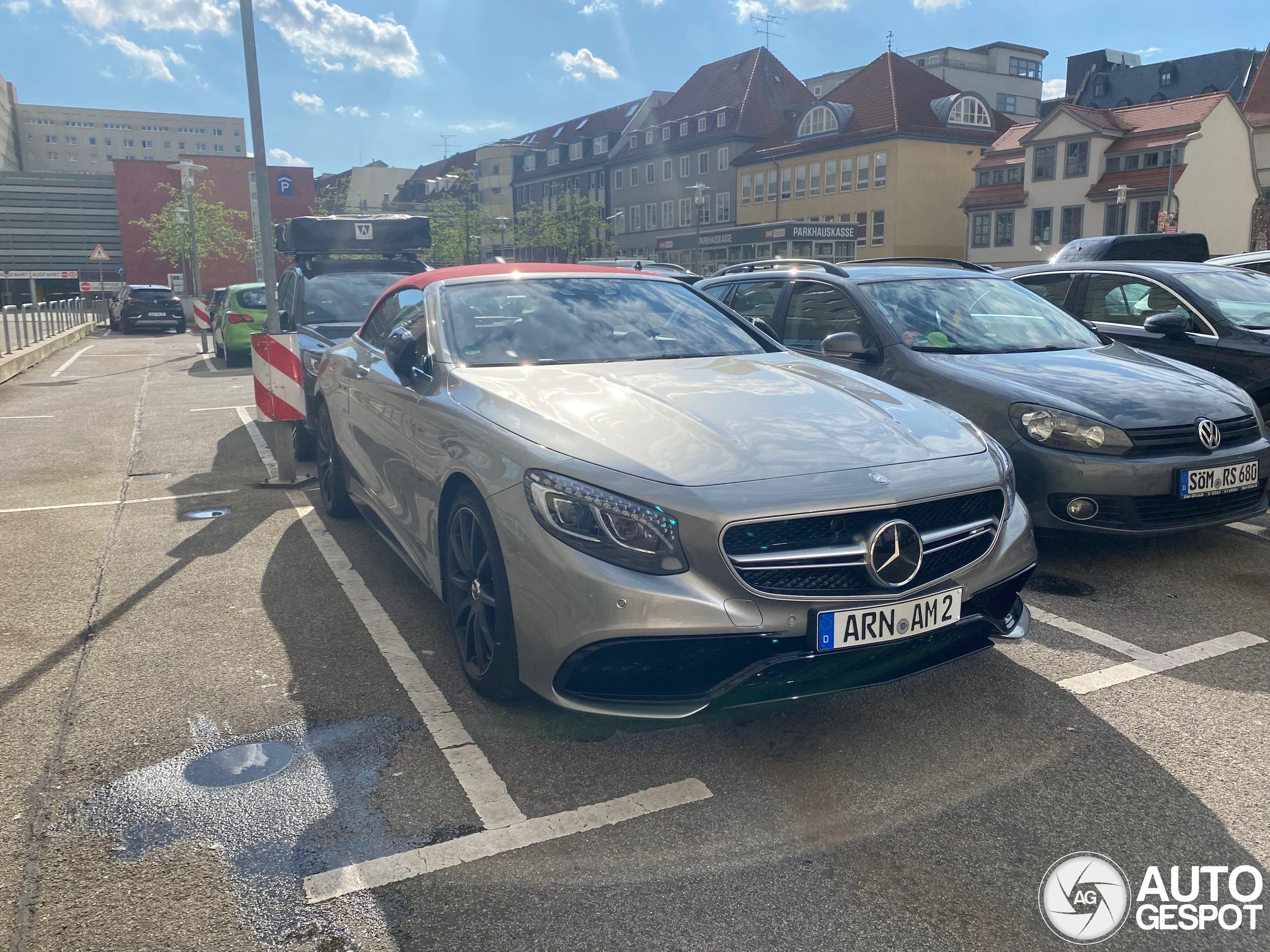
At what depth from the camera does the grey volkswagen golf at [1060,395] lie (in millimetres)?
5109

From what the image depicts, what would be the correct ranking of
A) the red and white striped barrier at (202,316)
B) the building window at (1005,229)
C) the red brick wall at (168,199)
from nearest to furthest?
the red and white striped barrier at (202,316), the building window at (1005,229), the red brick wall at (168,199)

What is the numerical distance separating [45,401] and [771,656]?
540 inches

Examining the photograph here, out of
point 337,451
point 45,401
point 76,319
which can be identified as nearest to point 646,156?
point 76,319

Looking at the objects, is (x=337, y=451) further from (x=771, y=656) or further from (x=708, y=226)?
(x=708, y=226)

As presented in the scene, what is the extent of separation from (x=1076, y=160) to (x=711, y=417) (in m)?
56.2

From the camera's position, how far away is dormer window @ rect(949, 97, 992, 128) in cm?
6038

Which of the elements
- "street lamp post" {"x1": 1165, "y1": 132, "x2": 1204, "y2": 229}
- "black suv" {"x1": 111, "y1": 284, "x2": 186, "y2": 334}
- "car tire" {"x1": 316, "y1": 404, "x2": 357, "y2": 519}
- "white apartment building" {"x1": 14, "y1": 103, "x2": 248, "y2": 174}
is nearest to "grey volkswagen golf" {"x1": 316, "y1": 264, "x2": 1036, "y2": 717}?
"car tire" {"x1": 316, "y1": 404, "x2": 357, "y2": 519}

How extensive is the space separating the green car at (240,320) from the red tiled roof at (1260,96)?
54002mm

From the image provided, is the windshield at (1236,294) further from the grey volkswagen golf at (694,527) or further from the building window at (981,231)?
the building window at (981,231)

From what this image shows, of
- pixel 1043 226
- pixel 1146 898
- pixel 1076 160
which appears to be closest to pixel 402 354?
pixel 1146 898

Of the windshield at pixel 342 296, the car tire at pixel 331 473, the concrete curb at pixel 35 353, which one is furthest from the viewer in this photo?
the concrete curb at pixel 35 353

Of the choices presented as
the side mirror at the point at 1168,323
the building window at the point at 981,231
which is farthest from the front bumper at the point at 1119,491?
the building window at the point at 981,231

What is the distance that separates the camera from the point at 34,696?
391cm

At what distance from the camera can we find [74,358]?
904 inches
